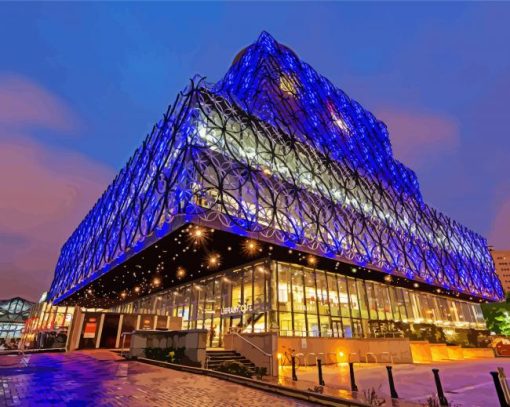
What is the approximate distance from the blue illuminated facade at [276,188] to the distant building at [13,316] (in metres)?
121

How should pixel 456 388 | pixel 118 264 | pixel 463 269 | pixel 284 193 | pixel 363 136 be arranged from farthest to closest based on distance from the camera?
pixel 363 136, pixel 463 269, pixel 118 264, pixel 284 193, pixel 456 388

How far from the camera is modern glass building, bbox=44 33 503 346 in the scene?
23781mm

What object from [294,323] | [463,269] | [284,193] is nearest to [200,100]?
[284,193]

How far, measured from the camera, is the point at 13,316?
14275cm

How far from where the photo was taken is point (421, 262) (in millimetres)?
39344

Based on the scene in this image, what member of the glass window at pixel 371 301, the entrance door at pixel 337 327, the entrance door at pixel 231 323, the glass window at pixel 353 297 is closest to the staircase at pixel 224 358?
the entrance door at pixel 231 323

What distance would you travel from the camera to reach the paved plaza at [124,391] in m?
8.26

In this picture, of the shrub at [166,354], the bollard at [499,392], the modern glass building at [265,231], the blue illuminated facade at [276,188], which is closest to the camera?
the bollard at [499,392]

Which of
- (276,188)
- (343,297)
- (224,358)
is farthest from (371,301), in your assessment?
(224,358)

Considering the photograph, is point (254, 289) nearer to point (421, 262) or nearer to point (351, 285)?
point (351, 285)

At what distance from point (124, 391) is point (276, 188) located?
1997 cm

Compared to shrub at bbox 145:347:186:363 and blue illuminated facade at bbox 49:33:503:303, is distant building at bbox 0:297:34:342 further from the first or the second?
shrub at bbox 145:347:186:363

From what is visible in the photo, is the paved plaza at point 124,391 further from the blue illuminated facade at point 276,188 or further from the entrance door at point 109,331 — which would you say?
the entrance door at point 109,331

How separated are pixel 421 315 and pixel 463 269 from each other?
45.1 feet
